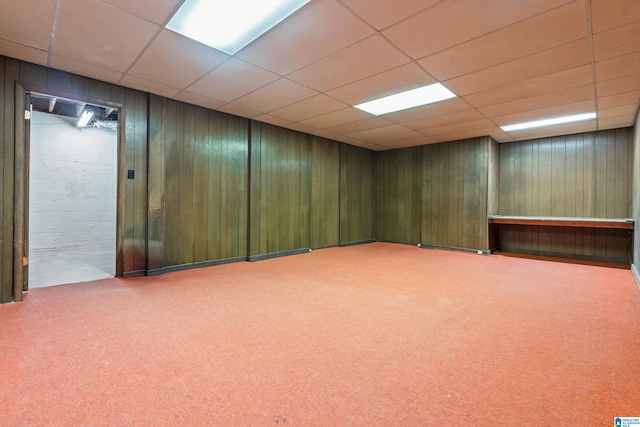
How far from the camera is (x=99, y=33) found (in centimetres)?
255

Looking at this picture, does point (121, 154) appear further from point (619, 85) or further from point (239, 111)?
point (619, 85)

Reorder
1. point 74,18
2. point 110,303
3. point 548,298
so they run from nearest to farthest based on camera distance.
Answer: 1. point 74,18
2. point 110,303
3. point 548,298

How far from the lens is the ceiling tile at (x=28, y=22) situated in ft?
7.21

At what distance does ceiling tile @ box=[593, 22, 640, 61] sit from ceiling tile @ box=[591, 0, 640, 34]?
104mm

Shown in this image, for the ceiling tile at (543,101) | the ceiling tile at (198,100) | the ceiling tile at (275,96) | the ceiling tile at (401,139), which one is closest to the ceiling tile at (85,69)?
the ceiling tile at (198,100)

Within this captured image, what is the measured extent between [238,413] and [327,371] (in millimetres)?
555

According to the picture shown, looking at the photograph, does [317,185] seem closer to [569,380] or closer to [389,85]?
[389,85]

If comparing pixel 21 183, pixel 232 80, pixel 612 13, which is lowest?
pixel 21 183

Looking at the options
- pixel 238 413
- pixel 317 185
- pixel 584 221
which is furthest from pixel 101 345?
pixel 584 221

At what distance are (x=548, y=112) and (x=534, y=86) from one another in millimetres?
1312

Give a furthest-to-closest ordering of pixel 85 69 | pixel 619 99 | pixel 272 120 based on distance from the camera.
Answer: pixel 272 120 < pixel 619 99 < pixel 85 69

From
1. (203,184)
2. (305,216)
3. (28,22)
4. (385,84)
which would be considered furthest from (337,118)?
(28,22)

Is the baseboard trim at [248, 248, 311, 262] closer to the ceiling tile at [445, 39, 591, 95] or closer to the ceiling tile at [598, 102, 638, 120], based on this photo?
the ceiling tile at [445, 39, 591, 95]

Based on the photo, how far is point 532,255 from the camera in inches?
241
